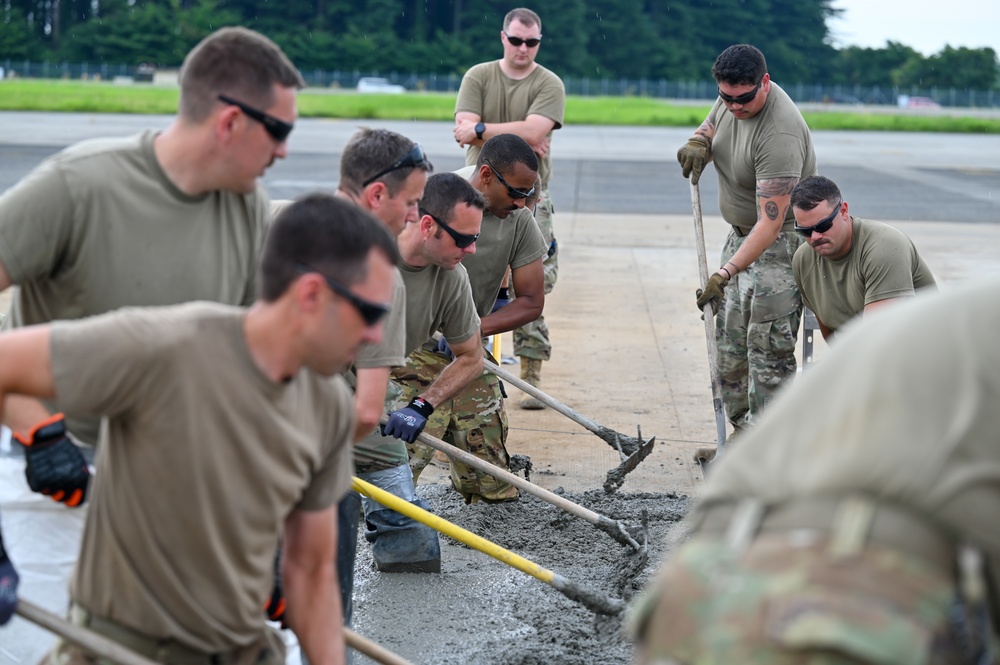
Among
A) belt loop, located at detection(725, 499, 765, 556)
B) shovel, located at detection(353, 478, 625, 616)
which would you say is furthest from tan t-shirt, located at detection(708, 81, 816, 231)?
belt loop, located at detection(725, 499, 765, 556)

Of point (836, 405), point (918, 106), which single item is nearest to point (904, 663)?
point (836, 405)

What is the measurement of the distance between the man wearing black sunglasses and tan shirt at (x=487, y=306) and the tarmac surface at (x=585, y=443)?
247 mm

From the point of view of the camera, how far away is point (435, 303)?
482 cm

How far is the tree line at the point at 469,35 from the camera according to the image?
79.6m

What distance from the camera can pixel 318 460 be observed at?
8.17 ft

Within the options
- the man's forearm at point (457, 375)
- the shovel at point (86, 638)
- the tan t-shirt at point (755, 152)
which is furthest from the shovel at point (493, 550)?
the tan t-shirt at point (755, 152)

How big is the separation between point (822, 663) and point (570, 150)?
88.5ft

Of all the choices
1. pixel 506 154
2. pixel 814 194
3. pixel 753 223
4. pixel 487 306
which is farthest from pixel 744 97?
pixel 487 306

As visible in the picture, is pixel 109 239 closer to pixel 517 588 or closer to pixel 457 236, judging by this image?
pixel 457 236

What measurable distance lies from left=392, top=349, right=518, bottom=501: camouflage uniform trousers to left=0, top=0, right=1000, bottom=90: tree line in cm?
7364

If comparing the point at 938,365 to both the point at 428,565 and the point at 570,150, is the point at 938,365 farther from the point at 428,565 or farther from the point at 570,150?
the point at 570,150

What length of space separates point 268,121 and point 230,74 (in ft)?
0.47

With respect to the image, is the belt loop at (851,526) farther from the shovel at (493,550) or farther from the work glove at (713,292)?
the work glove at (713,292)

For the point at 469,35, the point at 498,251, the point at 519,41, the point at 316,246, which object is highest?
the point at 469,35
